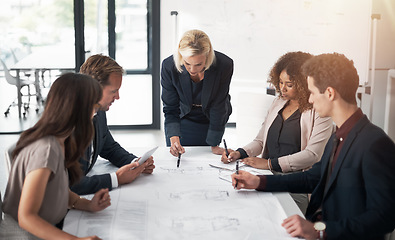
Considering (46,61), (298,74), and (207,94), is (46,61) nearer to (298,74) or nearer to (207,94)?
(207,94)

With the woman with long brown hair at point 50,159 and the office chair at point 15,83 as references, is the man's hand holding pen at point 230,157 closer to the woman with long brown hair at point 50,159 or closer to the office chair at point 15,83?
the woman with long brown hair at point 50,159

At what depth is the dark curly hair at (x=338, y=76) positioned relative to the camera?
1790 mm

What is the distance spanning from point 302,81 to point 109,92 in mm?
955

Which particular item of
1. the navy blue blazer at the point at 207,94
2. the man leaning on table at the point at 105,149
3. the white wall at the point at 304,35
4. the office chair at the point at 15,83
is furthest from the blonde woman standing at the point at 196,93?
the office chair at the point at 15,83

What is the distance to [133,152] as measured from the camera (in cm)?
265

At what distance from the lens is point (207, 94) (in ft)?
9.53

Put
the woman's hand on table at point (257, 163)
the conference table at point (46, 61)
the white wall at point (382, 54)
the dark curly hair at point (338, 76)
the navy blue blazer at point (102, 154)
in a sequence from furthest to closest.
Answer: the conference table at point (46, 61), the white wall at point (382, 54), the woman's hand on table at point (257, 163), the navy blue blazer at point (102, 154), the dark curly hair at point (338, 76)

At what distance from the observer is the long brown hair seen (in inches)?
62.8

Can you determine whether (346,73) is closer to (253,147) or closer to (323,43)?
(253,147)

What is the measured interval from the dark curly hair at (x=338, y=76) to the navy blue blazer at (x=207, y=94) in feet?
3.56

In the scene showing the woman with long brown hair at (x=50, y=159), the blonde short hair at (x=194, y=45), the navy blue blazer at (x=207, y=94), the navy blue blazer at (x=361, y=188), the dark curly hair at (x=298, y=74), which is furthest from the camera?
the navy blue blazer at (x=207, y=94)

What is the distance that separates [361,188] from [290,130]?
88 cm

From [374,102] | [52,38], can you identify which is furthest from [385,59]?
[52,38]

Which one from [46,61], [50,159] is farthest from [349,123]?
[46,61]
